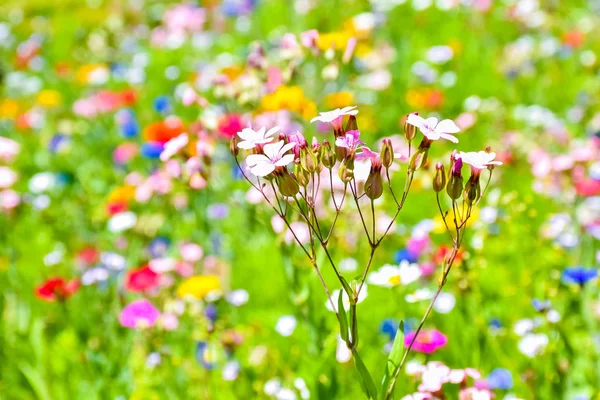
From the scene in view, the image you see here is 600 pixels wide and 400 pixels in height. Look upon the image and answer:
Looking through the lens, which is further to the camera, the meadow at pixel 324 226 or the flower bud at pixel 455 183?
the meadow at pixel 324 226

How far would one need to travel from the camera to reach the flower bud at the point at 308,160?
1368 mm

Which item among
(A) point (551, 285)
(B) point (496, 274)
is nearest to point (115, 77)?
(B) point (496, 274)

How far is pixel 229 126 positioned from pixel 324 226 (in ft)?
1.82

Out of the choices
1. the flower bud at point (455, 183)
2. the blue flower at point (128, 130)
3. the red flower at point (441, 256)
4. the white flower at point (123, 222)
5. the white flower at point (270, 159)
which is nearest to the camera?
the white flower at point (270, 159)

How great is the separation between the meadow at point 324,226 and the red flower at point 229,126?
0.02 m

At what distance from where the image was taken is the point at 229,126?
276 centimetres

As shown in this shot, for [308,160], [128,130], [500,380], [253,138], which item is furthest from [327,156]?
[128,130]

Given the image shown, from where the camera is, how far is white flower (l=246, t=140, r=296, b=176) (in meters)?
1.29

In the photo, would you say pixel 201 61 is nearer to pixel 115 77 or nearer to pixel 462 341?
pixel 115 77

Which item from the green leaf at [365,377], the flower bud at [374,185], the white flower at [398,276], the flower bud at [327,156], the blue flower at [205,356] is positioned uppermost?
the flower bud at [327,156]

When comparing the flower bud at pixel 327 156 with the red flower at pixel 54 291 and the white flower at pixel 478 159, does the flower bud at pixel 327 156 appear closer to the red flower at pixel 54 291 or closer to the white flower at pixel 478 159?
the white flower at pixel 478 159

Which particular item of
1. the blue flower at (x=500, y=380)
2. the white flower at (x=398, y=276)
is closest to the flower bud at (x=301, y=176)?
the white flower at (x=398, y=276)

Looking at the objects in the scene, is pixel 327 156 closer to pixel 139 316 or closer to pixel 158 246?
pixel 139 316

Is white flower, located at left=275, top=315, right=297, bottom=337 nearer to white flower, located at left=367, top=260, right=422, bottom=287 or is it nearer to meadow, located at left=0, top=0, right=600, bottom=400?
meadow, located at left=0, top=0, right=600, bottom=400
